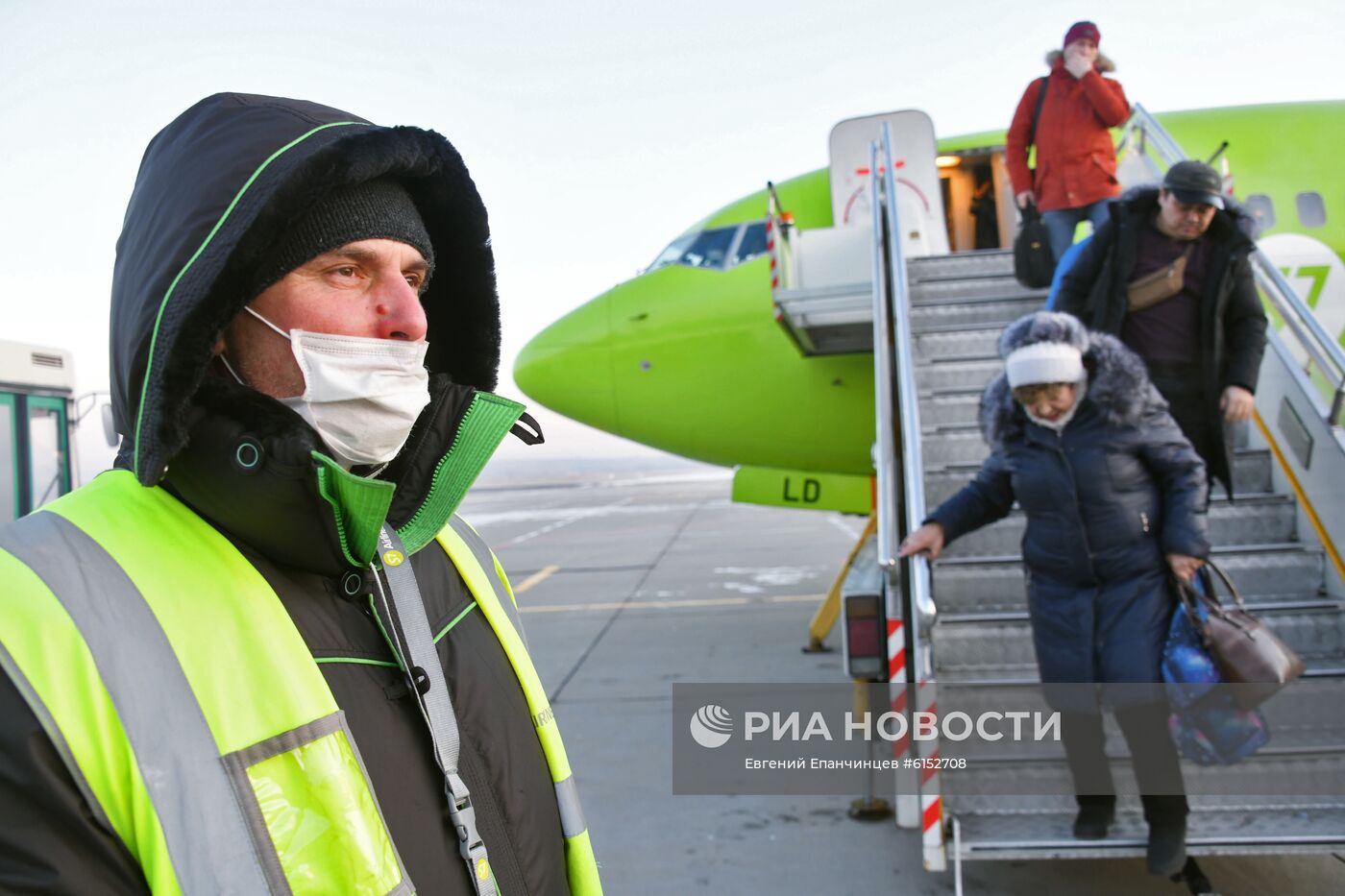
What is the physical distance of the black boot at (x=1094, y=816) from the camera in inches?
125

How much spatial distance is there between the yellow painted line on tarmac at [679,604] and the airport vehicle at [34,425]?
4451 millimetres

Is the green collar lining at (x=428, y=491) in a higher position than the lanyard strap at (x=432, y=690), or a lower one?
higher

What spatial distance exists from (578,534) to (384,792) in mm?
18559

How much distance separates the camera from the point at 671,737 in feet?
18.1

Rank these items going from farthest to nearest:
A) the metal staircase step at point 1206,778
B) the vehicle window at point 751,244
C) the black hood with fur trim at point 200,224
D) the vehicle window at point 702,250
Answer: the vehicle window at point 702,250 < the vehicle window at point 751,244 < the metal staircase step at point 1206,778 < the black hood with fur trim at point 200,224

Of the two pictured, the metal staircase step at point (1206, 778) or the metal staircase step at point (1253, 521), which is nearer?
the metal staircase step at point (1206, 778)

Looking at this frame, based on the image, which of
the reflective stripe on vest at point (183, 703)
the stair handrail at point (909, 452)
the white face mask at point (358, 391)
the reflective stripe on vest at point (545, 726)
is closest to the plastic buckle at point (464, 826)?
the reflective stripe on vest at point (183, 703)

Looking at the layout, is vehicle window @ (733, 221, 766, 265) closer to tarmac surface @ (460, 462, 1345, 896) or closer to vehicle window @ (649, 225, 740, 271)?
vehicle window @ (649, 225, 740, 271)

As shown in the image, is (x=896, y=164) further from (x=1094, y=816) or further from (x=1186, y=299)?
(x=1094, y=816)

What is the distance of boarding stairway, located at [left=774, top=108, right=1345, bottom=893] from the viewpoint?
3230mm

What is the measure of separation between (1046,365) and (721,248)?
5117 mm

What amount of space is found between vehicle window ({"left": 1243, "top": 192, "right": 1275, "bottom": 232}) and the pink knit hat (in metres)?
2.85

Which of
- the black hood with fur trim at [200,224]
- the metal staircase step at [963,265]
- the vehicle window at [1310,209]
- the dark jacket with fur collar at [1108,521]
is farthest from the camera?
the vehicle window at [1310,209]

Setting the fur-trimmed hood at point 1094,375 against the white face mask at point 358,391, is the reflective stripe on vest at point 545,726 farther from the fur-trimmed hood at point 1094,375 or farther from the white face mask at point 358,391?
the fur-trimmed hood at point 1094,375
